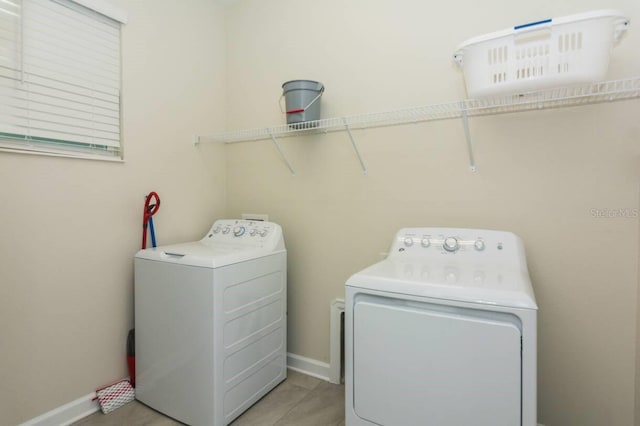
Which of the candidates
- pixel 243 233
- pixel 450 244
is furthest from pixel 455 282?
pixel 243 233

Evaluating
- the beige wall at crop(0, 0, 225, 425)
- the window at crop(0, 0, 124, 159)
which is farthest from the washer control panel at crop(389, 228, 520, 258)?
the window at crop(0, 0, 124, 159)

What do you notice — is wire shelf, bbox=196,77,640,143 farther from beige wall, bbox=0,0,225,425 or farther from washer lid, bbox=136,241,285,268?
washer lid, bbox=136,241,285,268

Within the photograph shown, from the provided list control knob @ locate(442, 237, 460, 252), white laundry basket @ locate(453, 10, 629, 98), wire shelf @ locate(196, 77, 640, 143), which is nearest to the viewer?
white laundry basket @ locate(453, 10, 629, 98)

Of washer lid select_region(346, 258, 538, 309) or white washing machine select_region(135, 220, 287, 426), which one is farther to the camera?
white washing machine select_region(135, 220, 287, 426)

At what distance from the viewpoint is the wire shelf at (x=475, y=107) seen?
143cm

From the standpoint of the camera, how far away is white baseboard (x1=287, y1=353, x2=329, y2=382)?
2164 millimetres

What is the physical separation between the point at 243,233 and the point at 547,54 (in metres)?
1.82

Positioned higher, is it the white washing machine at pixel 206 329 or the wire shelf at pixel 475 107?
the wire shelf at pixel 475 107

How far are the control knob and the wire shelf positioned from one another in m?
0.61

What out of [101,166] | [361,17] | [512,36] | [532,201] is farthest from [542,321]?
[101,166]

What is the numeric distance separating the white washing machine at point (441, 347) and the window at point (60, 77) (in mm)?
1653

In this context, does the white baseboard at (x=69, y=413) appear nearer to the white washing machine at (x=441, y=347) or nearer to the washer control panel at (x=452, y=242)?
the white washing machine at (x=441, y=347)

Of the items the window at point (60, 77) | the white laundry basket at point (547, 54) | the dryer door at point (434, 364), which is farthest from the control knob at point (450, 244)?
the window at point (60, 77)

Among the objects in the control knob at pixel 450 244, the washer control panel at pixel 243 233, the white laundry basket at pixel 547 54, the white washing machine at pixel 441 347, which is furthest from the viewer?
the washer control panel at pixel 243 233
